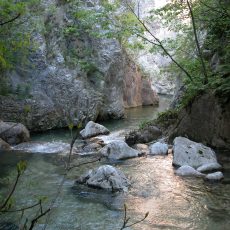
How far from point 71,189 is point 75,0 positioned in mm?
12972

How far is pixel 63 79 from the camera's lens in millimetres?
17734

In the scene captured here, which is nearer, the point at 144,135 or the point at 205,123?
the point at 205,123

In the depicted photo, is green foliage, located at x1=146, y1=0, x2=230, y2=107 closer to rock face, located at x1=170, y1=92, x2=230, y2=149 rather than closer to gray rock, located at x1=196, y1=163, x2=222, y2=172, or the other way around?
rock face, located at x1=170, y1=92, x2=230, y2=149

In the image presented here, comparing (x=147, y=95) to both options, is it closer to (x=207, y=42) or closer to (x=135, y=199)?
(x=207, y=42)

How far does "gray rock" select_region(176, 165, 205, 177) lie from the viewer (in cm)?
888

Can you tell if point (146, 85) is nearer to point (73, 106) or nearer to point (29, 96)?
point (73, 106)

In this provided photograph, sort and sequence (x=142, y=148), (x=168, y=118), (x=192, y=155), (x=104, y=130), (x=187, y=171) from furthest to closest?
(x=104, y=130), (x=168, y=118), (x=142, y=148), (x=192, y=155), (x=187, y=171)

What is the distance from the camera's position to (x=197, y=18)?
1164 cm

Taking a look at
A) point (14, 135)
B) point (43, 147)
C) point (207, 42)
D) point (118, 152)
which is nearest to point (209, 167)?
point (118, 152)

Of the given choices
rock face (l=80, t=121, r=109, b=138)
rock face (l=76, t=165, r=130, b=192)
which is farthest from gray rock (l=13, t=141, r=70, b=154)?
rock face (l=76, t=165, r=130, b=192)

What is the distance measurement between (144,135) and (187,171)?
4.57 m

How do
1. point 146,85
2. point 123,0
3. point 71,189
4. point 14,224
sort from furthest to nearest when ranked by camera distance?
point 146,85 < point 123,0 < point 71,189 < point 14,224

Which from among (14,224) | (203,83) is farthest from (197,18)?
(14,224)

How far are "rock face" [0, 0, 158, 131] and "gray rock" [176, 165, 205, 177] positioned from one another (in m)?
6.37
